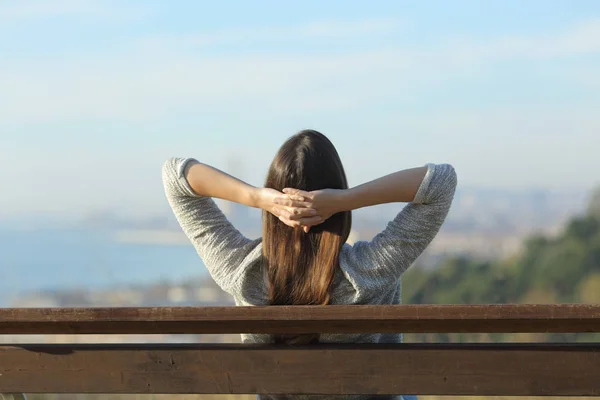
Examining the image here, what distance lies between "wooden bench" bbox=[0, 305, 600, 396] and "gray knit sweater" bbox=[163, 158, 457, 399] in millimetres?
202

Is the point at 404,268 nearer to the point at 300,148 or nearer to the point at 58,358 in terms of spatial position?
the point at 300,148

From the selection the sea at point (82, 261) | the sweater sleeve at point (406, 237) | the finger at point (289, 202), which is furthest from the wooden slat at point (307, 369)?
the sea at point (82, 261)

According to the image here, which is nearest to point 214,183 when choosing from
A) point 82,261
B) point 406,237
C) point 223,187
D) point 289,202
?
point 223,187

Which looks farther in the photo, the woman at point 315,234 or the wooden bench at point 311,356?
the woman at point 315,234

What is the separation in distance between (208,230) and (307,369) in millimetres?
526

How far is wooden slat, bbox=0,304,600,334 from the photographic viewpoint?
8.12 ft

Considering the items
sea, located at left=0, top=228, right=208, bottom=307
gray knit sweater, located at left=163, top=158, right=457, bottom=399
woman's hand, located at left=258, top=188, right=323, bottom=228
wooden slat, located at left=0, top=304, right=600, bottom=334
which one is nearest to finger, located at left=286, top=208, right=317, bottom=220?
woman's hand, located at left=258, top=188, right=323, bottom=228

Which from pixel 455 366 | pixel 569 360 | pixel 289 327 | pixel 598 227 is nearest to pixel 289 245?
pixel 289 327

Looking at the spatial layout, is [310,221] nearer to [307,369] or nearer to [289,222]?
[289,222]

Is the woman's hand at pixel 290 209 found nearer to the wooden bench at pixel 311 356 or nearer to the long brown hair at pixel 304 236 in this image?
the long brown hair at pixel 304 236

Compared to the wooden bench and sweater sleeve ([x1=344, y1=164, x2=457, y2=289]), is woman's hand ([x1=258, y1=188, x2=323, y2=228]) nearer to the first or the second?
sweater sleeve ([x1=344, y1=164, x2=457, y2=289])

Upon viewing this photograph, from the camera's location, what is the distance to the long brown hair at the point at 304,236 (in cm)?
282

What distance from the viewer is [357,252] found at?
9.46 feet

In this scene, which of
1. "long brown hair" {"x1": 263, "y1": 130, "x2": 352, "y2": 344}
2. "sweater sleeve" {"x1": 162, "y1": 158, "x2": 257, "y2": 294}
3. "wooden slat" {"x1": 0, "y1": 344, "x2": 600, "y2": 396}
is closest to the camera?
"wooden slat" {"x1": 0, "y1": 344, "x2": 600, "y2": 396}
